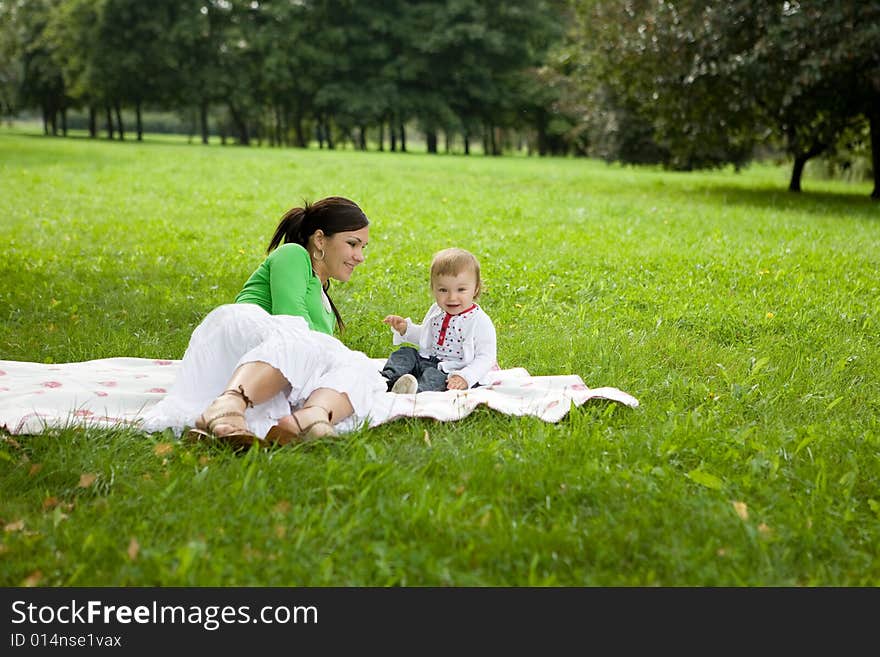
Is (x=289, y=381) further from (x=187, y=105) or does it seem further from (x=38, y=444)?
(x=187, y=105)

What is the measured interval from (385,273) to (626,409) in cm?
414

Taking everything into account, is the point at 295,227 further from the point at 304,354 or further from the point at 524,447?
the point at 524,447

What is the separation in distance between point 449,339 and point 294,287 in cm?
104

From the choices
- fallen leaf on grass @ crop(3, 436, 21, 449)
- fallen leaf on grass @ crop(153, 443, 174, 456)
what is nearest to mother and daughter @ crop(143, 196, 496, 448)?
fallen leaf on grass @ crop(153, 443, 174, 456)

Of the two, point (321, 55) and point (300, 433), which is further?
point (321, 55)

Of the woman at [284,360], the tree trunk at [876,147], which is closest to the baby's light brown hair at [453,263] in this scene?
the woman at [284,360]

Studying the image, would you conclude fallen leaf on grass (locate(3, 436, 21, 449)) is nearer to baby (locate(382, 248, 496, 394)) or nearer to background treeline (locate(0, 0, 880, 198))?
baby (locate(382, 248, 496, 394))

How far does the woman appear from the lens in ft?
12.0

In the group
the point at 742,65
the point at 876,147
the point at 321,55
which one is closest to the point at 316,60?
the point at 321,55

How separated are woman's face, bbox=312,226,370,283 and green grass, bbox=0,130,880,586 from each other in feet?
3.23

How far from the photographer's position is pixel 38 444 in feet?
11.9

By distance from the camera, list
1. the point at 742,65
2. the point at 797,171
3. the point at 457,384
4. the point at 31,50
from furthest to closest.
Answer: the point at 31,50
the point at 797,171
the point at 742,65
the point at 457,384

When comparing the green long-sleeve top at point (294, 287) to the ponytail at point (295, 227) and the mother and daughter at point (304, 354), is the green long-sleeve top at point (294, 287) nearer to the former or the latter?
the mother and daughter at point (304, 354)

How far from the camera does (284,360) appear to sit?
3.78 metres
